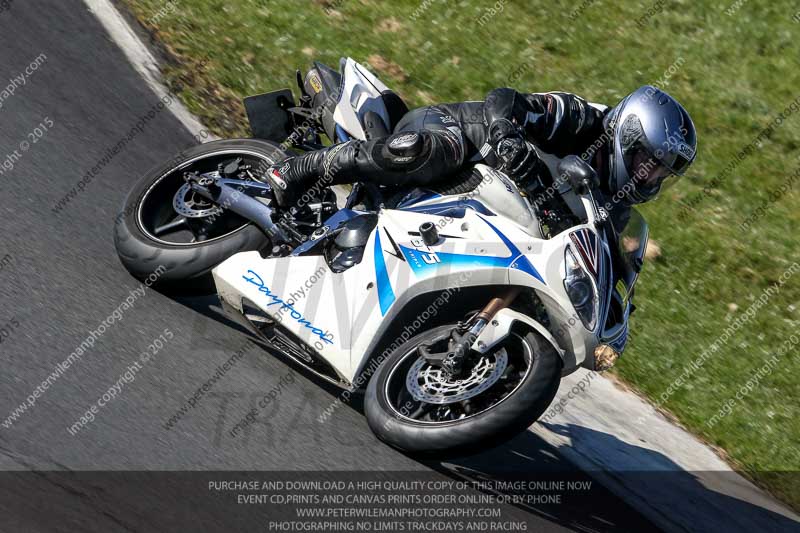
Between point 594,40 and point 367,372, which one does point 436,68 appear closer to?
point 594,40

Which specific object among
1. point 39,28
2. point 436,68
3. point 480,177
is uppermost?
point 39,28

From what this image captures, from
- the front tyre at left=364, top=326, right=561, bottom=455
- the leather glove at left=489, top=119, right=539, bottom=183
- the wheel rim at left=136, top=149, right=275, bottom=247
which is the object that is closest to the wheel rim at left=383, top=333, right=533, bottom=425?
the front tyre at left=364, top=326, right=561, bottom=455

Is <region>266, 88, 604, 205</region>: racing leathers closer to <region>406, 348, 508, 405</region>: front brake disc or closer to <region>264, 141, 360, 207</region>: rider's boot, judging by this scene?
<region>264, 141, 360, 207</region>: rider's boot

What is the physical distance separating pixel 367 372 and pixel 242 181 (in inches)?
63.5

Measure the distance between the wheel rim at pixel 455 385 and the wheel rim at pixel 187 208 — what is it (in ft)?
5.42

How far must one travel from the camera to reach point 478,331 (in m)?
4.59

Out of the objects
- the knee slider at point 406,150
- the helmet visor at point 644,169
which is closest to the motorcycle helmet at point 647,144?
the helmet visor at point 644,169

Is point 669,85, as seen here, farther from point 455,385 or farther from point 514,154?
point 455,385

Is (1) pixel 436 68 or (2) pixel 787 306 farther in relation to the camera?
(1) pixel 436 68

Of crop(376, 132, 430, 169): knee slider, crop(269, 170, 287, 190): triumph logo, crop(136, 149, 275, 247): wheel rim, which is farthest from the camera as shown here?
crop(136, 149, 275, 247): wheel rim

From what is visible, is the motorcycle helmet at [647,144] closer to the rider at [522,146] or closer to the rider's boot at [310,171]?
the rider at [522,146]

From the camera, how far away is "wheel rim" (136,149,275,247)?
597cm

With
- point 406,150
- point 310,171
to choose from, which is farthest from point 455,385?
point 310,171

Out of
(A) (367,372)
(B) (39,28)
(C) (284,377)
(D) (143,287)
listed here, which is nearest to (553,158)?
(A) (367,372)
